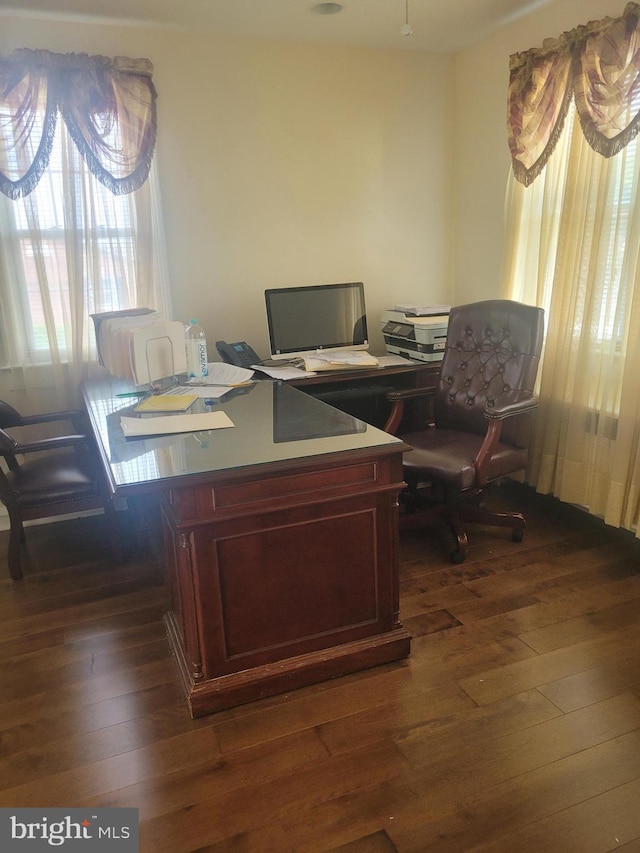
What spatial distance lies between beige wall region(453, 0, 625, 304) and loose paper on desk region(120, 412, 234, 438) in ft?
6.71

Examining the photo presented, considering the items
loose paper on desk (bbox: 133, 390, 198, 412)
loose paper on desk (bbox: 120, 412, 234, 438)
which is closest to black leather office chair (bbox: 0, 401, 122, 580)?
loose paper on desk (bbox: 133, 390, 198, 412)

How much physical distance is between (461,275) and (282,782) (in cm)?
305

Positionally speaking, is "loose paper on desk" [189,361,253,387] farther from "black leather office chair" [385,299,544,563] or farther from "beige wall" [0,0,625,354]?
"black leather office chair" [385,299,544,563]

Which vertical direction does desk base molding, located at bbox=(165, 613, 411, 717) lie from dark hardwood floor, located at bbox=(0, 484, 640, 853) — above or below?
above

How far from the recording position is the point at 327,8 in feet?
9.70

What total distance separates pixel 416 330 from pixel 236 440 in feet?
5.58

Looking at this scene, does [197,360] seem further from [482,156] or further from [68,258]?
[482,156]

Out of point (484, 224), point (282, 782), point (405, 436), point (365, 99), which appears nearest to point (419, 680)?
point (282, 782)

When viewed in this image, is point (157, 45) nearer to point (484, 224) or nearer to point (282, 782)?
point (484, 224)

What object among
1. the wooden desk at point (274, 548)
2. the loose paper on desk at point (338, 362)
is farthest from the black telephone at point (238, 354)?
the wooden desk at point (274, 548)

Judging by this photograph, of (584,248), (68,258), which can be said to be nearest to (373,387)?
(584,248)

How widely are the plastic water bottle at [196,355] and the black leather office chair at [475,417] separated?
913 mm

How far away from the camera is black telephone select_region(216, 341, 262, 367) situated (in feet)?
10.8

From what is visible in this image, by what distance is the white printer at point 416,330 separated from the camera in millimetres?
3416
